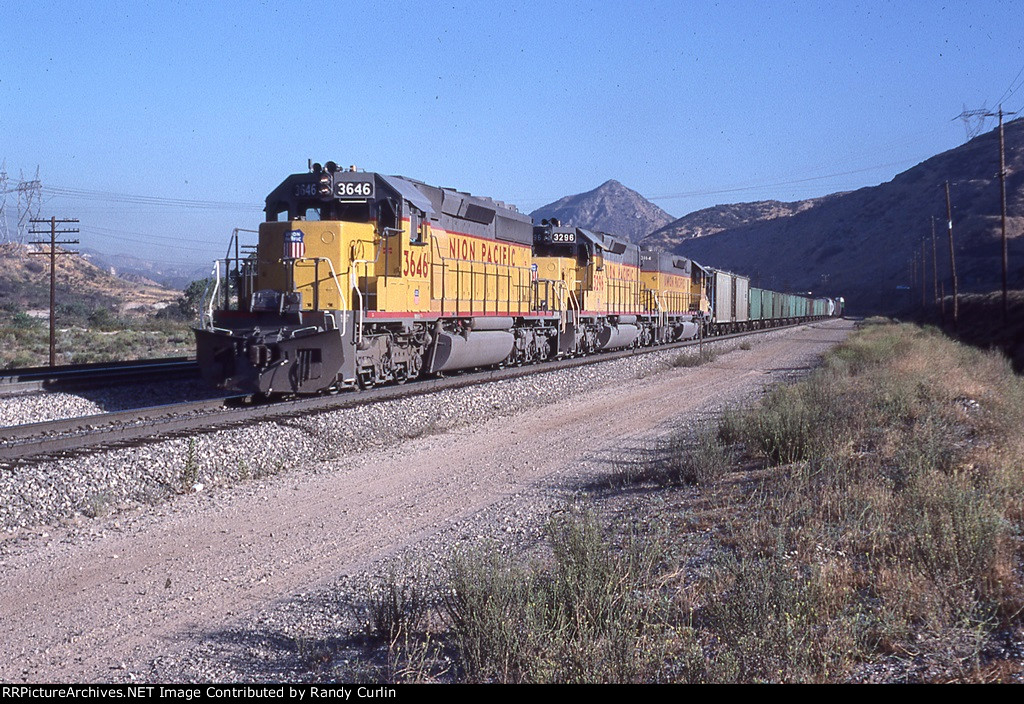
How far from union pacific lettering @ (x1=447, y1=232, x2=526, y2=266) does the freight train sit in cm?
4

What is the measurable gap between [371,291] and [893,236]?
128 m

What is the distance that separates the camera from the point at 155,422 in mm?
10078

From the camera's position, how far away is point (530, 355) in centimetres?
2117

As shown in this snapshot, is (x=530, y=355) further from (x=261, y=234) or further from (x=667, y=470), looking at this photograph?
(x=667, y=470)

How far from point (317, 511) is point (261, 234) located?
7.33m

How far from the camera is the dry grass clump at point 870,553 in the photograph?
148 inches

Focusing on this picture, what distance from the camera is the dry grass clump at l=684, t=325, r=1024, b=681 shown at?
3.76 metres

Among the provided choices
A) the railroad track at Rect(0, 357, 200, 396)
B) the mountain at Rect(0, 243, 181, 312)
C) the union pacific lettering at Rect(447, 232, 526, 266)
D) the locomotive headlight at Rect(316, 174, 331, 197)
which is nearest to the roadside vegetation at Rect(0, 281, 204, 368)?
the railroad track at Rect(0, 357, 200, 396)

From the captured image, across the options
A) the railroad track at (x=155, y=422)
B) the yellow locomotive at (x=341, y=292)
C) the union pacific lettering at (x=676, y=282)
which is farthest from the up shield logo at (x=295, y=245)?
the union pacific lettering at (x=676, y=282)

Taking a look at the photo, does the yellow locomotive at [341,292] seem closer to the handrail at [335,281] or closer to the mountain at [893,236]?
the handrail at [335,281]

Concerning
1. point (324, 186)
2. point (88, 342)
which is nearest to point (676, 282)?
point (88, 342)

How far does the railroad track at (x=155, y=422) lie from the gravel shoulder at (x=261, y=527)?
0.57 m

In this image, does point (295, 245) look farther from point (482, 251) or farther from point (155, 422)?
point (482, 251)
